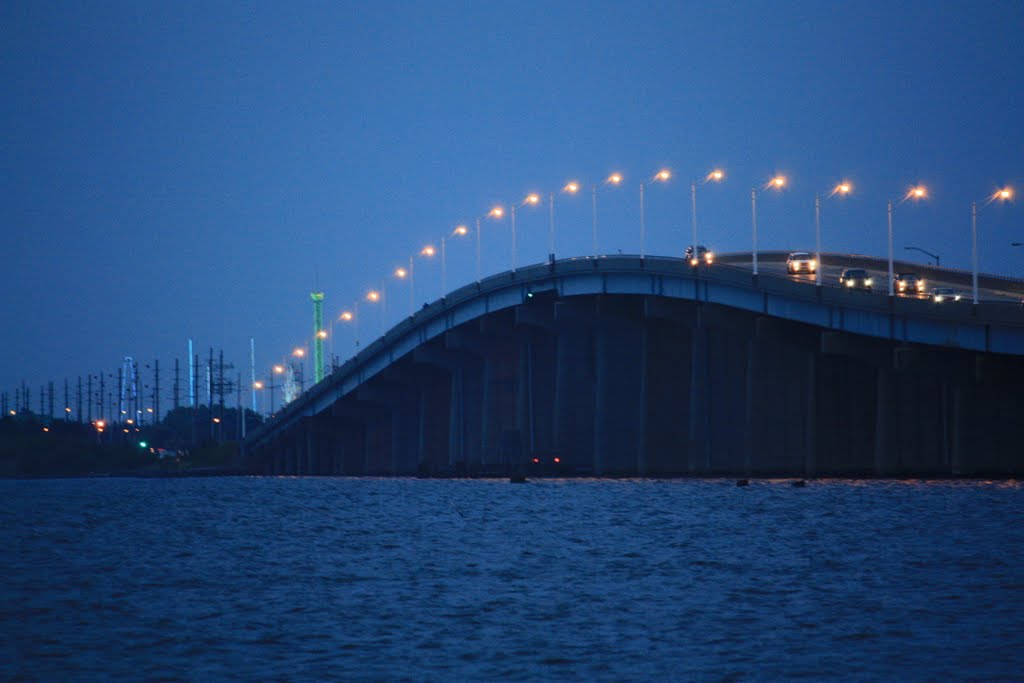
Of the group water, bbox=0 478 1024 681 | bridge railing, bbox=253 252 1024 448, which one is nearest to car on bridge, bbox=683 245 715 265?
bridge railing, bbox=253 252 1024 448

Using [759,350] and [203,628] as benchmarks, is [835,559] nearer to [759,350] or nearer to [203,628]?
[203,628]

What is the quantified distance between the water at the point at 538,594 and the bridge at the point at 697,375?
10.2 m

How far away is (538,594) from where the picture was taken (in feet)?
117

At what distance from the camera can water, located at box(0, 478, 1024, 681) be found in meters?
26.2

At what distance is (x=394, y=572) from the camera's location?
42.2 metres

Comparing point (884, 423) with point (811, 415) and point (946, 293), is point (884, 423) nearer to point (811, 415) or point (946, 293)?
point (811, 415)

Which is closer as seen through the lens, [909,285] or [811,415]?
[811,415]

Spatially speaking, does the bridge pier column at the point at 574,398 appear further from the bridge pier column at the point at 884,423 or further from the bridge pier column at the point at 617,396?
the bridge pier column at the point at 884,423

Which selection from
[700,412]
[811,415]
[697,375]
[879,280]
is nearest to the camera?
[811,415]

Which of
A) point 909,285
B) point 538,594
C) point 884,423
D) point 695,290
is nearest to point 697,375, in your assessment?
point 695,290

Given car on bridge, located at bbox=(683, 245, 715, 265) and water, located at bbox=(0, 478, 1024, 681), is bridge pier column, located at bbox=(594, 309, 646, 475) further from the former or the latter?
water, located at bbox=(0, 478, 1024, 681)

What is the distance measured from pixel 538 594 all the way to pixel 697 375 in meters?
61.2

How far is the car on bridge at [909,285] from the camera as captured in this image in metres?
91.6

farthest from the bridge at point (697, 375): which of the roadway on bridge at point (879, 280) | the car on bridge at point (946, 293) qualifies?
the car on bridge at point (946, 293)
